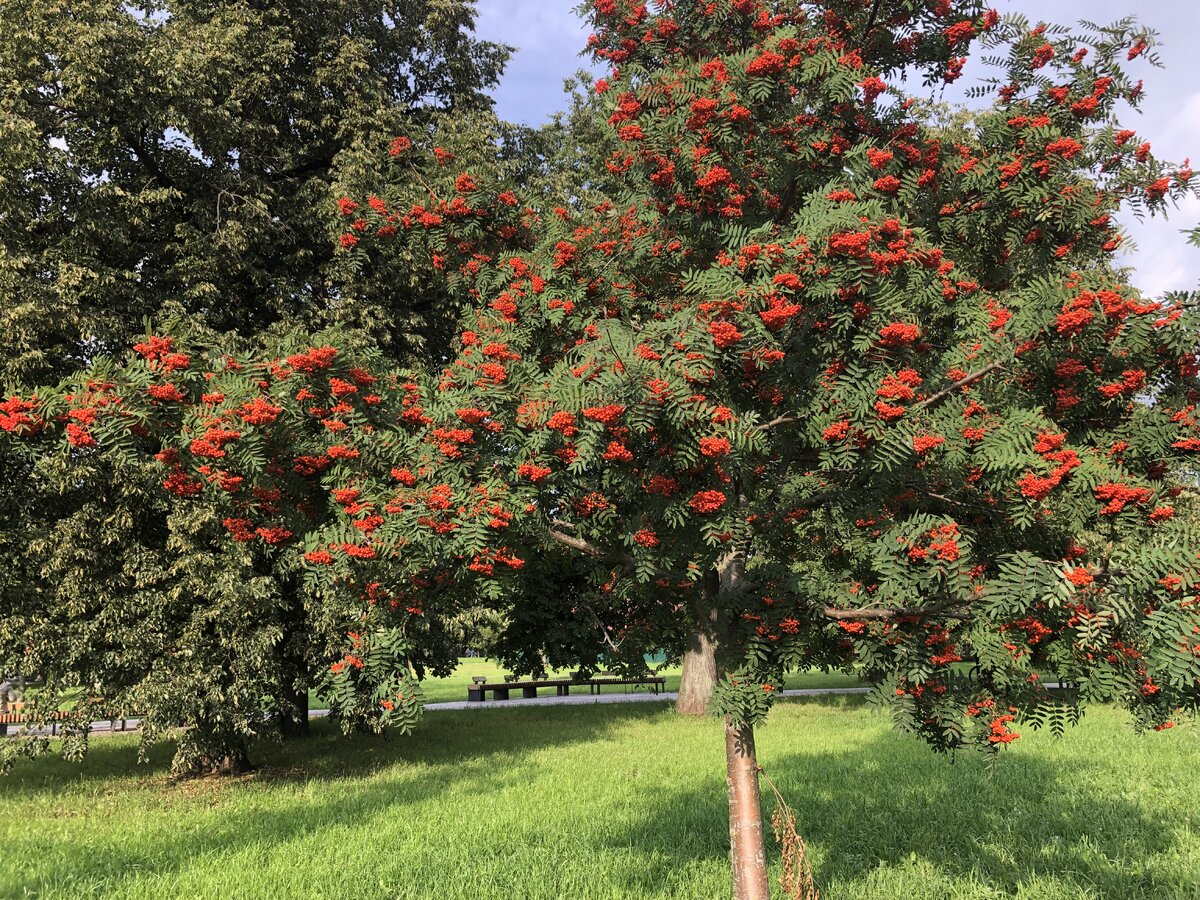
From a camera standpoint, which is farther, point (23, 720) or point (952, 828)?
point (23, 720)

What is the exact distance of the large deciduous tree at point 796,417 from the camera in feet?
11.7

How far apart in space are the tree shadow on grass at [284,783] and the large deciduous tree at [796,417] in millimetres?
5091

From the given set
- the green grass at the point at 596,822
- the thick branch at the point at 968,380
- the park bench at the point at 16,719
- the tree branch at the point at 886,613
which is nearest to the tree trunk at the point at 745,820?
the tree branch at the point at 886,613

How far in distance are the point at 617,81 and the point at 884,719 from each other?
15.4 metres

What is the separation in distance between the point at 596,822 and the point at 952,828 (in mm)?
3722

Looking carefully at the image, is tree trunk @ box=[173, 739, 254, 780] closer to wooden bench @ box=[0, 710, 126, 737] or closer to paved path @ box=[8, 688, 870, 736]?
wooden bench @ box=[0, 710, 126, 737]

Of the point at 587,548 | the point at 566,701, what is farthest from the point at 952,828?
the point at 566,701

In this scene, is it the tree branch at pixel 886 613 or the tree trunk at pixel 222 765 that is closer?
the tree branch at pixel 886 613

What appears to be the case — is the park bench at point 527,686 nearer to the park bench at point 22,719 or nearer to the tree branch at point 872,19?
the park bench at point 22,719

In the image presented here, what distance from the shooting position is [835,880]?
6480 mm

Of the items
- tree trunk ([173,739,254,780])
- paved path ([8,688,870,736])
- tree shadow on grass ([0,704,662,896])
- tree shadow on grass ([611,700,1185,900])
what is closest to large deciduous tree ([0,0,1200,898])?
tree shadow on grass ([611,700,1185,900])

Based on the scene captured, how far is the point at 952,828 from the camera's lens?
788cm

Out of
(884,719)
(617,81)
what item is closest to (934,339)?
(617,81)

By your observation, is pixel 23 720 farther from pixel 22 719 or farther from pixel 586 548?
pixel 586 548
